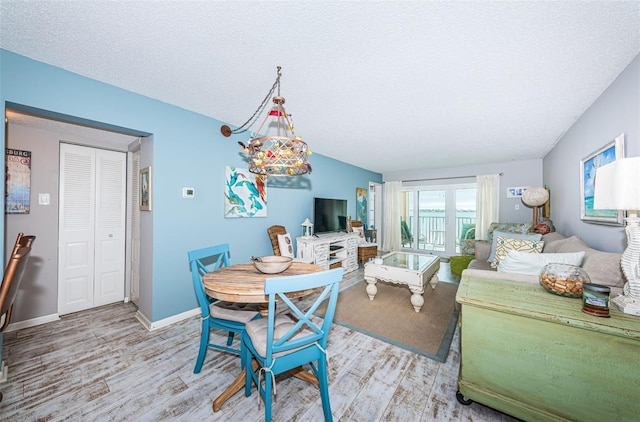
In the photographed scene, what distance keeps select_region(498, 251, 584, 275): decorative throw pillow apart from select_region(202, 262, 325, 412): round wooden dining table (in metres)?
1.84

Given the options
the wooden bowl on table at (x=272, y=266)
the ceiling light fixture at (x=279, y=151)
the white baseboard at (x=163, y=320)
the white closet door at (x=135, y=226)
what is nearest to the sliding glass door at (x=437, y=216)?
the ceiling light fixture at (x=279, y=151)

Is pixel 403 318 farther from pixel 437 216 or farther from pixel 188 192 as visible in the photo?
pixel 437 216

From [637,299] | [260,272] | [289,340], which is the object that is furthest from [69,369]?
[637,299]

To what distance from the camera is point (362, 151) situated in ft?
14.6

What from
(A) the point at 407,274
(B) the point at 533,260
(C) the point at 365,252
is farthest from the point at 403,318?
(C) the point at 365,252

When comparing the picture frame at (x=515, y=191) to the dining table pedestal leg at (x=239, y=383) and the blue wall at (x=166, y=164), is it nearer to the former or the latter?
the blue wall at (x=166, y=164)

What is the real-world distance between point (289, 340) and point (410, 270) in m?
2.00

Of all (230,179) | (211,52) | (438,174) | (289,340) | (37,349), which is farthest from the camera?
(438,174)

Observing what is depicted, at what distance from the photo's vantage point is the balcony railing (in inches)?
237

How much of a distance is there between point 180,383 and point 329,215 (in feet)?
11.5

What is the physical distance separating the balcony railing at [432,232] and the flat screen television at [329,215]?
2.67 meters

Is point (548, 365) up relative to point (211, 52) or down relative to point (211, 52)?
down

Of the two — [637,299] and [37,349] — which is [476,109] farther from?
[37,349]

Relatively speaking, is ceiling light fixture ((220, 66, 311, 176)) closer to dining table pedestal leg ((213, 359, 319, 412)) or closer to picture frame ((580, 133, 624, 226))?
dining table pedestal leg ((213, 359, 319, 412))
